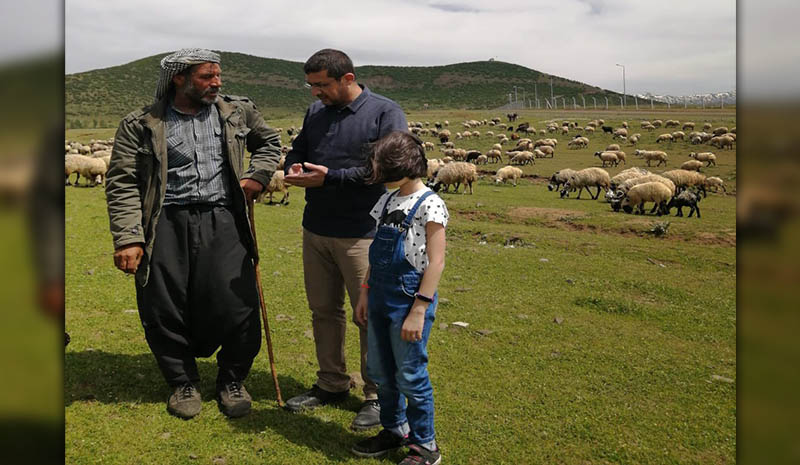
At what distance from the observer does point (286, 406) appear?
4.71 metres

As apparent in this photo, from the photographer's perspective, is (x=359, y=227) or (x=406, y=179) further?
(x=359, y=227)

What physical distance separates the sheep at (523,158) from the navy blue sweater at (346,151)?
2981 cm

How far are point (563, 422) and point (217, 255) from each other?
3053mm

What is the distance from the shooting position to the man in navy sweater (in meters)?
4.19

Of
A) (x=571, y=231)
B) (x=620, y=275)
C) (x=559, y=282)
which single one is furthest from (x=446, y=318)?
(x=571, y=231)

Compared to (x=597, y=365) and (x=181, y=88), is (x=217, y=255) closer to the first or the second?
(x=181, y=88)

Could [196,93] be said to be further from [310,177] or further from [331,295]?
[331,295]

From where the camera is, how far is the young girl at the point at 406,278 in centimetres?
352

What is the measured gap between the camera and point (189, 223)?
14.3ft

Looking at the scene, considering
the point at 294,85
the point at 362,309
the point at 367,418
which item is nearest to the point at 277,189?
the point at 367,418

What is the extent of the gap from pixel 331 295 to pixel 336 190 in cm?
87

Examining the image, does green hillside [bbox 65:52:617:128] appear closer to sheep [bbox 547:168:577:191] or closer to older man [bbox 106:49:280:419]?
sheep [bbox 547:168:577:191]

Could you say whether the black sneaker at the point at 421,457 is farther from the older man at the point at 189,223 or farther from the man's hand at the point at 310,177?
the man's hand at the point at 310,177

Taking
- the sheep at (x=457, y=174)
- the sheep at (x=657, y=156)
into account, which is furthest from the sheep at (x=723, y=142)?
the sheep at (x=457, y=174)
